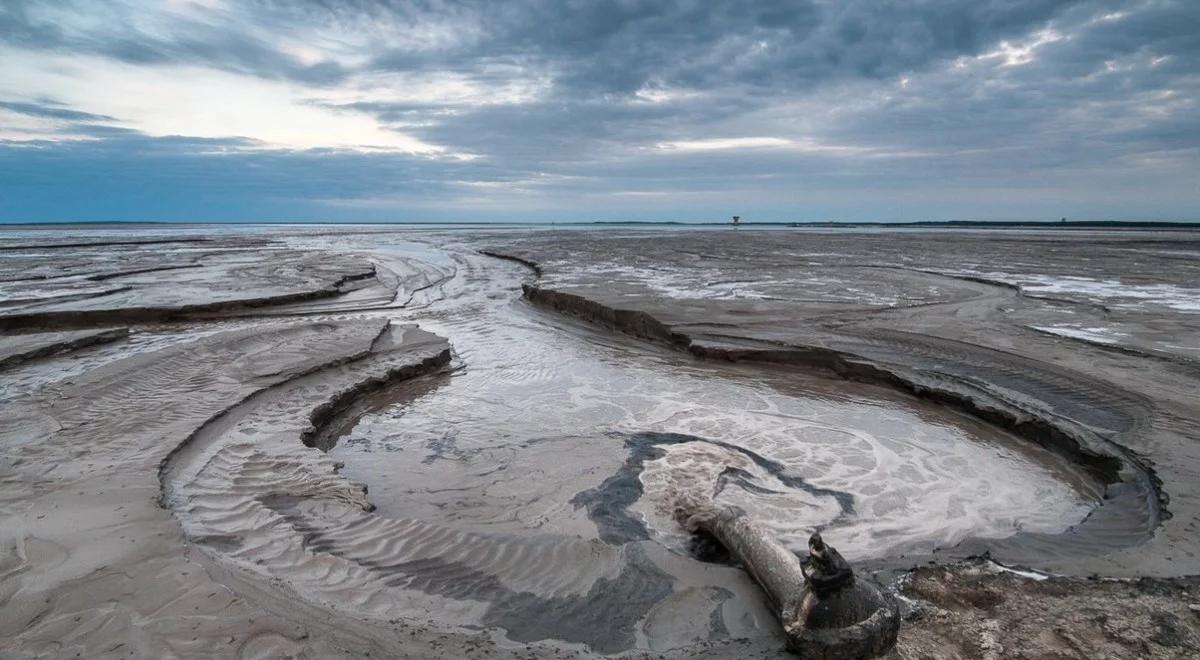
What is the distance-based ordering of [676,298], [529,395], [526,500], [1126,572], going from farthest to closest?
1. [676,298]
2. [529,395]
3. [526,500]
4. [1126,572]

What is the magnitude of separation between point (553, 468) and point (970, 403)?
14.6ft

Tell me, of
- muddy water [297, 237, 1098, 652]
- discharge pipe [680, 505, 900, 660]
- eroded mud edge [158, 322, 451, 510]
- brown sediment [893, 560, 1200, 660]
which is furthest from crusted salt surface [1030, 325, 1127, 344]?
eroded mud edge [158, 322, 451, 510]

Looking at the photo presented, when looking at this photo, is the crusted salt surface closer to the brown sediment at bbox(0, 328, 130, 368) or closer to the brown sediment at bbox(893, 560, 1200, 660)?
the brown sediment at bbox(893, 560, 1200, 660)

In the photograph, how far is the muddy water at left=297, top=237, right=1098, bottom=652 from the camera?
359 centimetres

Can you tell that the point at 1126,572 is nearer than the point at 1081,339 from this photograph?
Yes

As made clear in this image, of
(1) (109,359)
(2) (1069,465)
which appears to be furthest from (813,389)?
(1) (109,359)

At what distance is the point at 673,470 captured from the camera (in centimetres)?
518

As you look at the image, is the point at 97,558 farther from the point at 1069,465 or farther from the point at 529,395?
the point at 1069,465

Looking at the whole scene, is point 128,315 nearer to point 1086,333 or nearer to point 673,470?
point 673,470

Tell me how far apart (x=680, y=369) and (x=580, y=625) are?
5.69 m

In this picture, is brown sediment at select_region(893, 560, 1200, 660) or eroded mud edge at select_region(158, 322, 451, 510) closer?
brown sediment at select_region(893, 560, 1200, 660)

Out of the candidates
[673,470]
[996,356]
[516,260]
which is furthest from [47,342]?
[516,260]

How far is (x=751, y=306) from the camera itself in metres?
11.9

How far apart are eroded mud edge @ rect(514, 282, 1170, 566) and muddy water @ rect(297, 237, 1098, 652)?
183 mm
